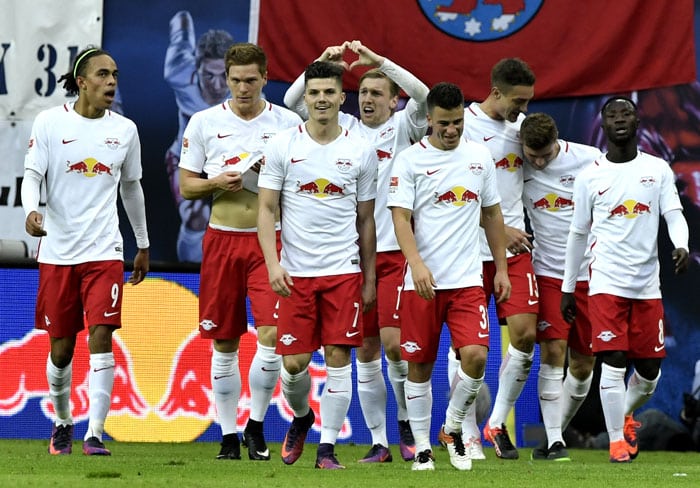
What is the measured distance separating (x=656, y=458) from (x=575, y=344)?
1408 millimetres

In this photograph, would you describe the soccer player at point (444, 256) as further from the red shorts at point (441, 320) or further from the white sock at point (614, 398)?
the white sock at point (614, 398)

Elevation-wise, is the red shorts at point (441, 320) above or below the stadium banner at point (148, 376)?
above

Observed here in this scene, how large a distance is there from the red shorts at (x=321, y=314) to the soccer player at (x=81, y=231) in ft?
4.10

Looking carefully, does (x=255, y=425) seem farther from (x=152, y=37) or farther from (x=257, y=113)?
(x=152, y=37)

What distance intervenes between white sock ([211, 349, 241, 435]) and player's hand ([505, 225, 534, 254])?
1.80 m

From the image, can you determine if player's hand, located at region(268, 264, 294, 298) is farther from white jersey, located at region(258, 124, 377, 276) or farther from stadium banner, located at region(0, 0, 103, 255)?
stadium banner, located at region(0, 0, 103, 255)

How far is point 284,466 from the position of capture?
8.09 m

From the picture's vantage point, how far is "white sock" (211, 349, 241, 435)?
895cm

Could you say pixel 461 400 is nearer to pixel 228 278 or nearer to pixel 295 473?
pixel 295 473

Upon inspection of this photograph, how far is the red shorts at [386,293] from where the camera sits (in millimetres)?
9109

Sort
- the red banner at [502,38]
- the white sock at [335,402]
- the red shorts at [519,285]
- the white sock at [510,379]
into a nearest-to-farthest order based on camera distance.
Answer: the white sock at [335,402] → the red shorts at [519,285] → the white sock at [510,379] → the red banner at [502,38]

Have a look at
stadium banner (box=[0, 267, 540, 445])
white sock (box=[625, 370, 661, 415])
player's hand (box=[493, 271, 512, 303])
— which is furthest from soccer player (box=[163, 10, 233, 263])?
player's hand (box=[493, 271, 512, 303])

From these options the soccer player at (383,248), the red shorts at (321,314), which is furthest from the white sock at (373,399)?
the red shorts at (321,314)

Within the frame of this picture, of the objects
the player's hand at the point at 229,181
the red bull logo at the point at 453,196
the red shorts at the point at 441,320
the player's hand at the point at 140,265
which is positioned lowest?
the player's hand at the point at 140,265
